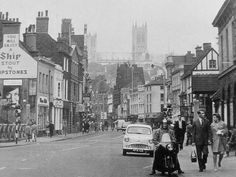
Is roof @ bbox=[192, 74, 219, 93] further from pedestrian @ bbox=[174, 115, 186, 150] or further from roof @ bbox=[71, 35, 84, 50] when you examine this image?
roof @ bbox=[71, 35, 84, 50]

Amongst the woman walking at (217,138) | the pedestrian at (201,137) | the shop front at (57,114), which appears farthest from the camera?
the shop front at (57,114)

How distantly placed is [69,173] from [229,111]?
15296 millimetres

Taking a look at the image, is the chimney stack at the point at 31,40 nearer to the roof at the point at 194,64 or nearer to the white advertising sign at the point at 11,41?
the white advertising sign at the point at 11,41

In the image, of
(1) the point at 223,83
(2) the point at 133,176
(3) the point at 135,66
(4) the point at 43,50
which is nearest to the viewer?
(2) the point at 133,176

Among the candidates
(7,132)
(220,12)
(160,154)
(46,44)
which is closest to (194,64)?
(46,44)

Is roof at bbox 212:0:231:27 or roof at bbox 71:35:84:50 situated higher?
roof at bbox 71:35:84:50

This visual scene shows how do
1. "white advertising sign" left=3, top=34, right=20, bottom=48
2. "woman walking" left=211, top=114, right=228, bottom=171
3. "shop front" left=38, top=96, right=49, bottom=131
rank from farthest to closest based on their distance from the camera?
"shop front" left=38, top=96, right=49, bottom=131 < "white advertising sign" left=3, top=34, right=20, bottom=48 < "woman walking" left=211, top=114, right=228, bottom=171

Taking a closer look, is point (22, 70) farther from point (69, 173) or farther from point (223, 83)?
point (69, 173)

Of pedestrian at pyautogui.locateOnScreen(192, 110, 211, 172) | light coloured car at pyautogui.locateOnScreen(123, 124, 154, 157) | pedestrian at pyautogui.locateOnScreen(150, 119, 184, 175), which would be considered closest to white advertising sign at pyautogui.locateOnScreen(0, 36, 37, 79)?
light coloured car at pyautogui.locateOnScreen(123, 124, 154, 157)

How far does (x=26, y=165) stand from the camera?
18031 mm

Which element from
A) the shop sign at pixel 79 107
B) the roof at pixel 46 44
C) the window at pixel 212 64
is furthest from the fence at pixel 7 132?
the shop sign at pixel 79 107

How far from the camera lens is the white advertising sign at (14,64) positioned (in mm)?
39406

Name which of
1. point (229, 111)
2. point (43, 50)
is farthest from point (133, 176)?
point (43, 50)

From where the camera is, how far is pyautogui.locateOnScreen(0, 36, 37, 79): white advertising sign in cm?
3941
